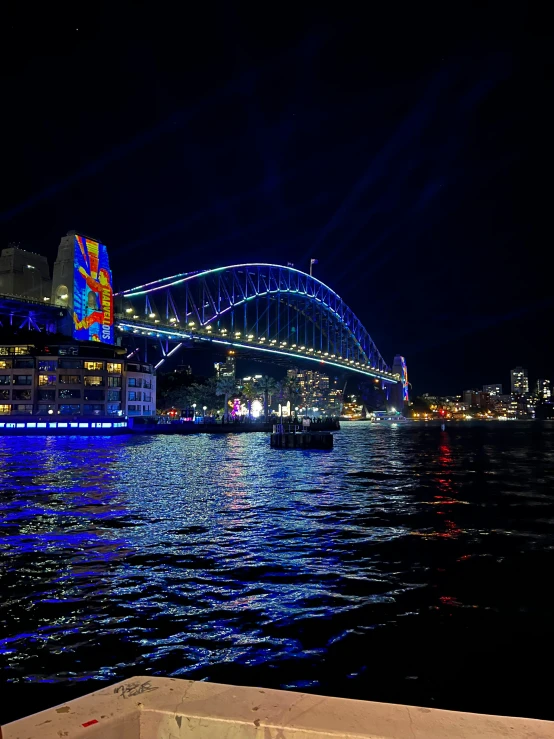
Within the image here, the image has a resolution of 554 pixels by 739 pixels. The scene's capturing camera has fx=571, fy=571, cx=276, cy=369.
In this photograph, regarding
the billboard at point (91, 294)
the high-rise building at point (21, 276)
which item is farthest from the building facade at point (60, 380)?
the high-rise building at point (21, 276)

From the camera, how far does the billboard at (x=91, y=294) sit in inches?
3964

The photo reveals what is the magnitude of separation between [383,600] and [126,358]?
96020 millimetres

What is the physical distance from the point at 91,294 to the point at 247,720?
4200 inches

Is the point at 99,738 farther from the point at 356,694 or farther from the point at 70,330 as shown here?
Answer: the point at 70,330

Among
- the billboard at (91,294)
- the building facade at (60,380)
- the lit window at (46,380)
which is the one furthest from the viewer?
the billboard at (91,294)

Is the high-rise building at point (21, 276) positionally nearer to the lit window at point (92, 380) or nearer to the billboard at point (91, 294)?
the billboard at point (91, 294)

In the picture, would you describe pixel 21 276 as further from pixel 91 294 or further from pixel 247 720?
pixel 247 720

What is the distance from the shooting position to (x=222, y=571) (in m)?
11.7

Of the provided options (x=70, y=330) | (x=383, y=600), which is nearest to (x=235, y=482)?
(x=383, y=600)

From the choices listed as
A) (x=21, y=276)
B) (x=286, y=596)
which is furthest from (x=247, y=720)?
(x=21, y=276)

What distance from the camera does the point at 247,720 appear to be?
9.25 ft

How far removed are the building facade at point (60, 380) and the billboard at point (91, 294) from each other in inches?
264

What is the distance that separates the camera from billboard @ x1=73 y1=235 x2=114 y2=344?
3964 inches

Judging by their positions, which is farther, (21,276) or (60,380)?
(21,276)
